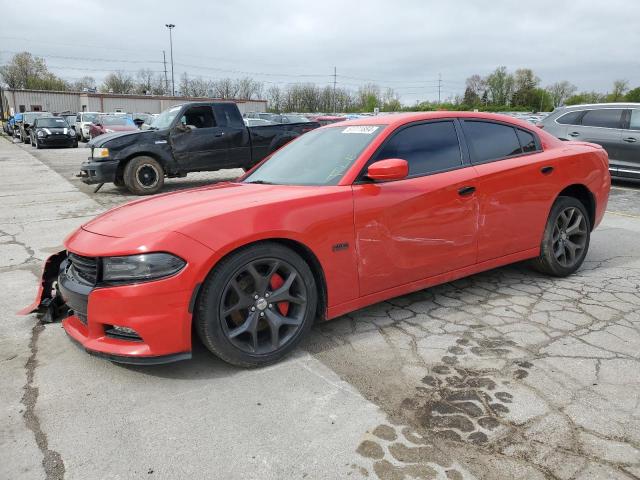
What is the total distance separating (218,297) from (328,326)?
3.55ft

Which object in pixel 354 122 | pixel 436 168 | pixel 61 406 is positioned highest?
pixel 354 122

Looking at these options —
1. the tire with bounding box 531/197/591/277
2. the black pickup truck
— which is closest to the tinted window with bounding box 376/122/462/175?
the tire with bounding box 531/197/591/277

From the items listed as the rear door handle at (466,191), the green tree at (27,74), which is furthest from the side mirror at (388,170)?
the green tree at (27,74)

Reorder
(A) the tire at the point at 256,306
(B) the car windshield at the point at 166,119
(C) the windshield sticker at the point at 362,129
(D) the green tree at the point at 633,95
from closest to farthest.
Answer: (A) the tire at the point at 256,306 < (C) the windshield sticker at the point at 362,129 < (B) the car windshield at the point at 166,119 < (D) the green tree at the point at 633,95

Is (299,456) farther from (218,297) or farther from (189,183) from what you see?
(189,183)

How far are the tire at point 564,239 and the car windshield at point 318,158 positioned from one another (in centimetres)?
190

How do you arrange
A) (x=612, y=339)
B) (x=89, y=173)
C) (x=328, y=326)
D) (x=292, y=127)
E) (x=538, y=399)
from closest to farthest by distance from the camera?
(x=538, y=399) → (x=612, y=339) → (x=328, y=326) → (x=89, y=173) → (x=292, y=127)

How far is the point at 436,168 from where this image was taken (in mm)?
3684

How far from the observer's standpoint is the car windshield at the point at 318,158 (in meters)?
3.50

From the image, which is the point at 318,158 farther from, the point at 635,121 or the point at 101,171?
the point at 635,121

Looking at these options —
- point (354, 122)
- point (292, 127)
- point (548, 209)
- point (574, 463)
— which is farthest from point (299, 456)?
point (292, 127)

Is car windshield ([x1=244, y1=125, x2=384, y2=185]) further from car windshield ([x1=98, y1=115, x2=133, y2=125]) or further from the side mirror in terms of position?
car windshield ([x1=98, y1=115, x2=133, y2=125])

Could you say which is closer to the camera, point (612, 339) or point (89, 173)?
point (612, 339)

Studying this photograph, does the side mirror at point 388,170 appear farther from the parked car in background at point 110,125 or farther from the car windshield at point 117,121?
the car windshield at point 117,121
